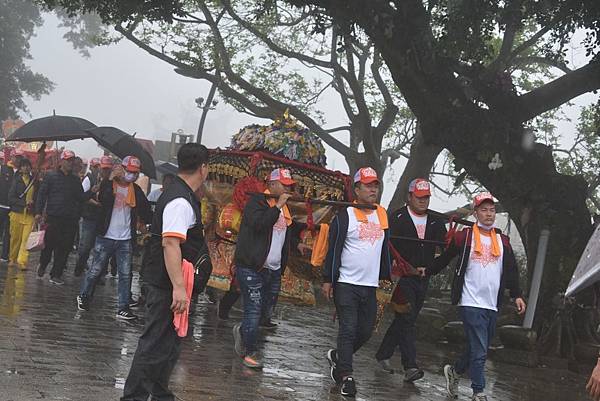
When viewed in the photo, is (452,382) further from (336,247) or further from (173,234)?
(173,234)

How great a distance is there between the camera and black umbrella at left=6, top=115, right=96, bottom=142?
14188 mm

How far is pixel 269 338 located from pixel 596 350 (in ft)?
14.9

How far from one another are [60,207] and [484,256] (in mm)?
7138

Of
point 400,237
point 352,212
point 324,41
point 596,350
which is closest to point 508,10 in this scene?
point 596,350

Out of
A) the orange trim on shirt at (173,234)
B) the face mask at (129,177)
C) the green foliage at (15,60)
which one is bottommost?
the orange trim on shirt at (173,234)

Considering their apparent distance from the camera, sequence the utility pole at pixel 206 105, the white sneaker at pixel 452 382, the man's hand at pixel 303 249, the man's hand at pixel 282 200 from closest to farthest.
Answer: the man's hand at pixel 282 200 < the white sneaker at pixel 452 382 < the man's hand at pixel 303 249 < the utility pole at pixel 206 105

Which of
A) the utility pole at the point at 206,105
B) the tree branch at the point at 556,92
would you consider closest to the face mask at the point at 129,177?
the tree branch at the point at 556,92

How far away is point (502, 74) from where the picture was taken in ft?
48.5

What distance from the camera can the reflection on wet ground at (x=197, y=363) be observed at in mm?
6344

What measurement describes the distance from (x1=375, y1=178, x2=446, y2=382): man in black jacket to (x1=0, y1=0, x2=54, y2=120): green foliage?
159 ft

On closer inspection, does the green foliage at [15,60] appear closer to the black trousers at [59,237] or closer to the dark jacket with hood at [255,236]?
the black trousers at [59,237]

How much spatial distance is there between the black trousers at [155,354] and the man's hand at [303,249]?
13.9 ft

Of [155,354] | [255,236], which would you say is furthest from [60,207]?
[155,354]

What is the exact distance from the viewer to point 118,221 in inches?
402
